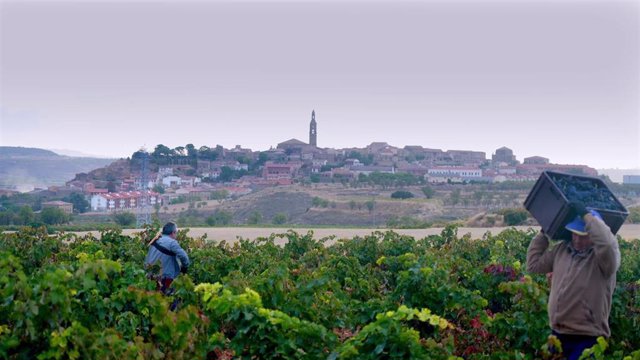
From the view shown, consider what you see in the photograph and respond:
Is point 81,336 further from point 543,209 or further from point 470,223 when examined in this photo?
point 470,223

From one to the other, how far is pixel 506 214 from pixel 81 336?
3067 centimetres

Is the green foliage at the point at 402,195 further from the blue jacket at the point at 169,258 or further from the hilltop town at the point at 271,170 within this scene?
the blue jacket at the point at 169,258

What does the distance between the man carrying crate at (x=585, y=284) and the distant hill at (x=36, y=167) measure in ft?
438

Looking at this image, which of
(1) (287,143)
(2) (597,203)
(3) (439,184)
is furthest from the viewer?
(1) (287,143)

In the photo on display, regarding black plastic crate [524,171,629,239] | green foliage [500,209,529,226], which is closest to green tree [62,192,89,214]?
green foliage [500,209,529,226]

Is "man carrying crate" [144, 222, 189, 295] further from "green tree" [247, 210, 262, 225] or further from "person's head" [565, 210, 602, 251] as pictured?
"green tree" [247, 210, 262, 225]

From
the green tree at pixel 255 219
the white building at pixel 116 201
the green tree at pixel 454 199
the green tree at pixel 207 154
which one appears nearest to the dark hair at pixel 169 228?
the green tree at pixel 255 219

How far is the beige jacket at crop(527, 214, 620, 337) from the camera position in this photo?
4461 mm

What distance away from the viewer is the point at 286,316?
4.62 meters

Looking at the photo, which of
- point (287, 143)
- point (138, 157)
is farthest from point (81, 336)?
point (287, 143)

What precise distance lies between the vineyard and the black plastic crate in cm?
73

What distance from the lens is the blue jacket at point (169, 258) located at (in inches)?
317

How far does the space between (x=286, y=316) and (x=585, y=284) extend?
203cm

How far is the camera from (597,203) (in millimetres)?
4918
